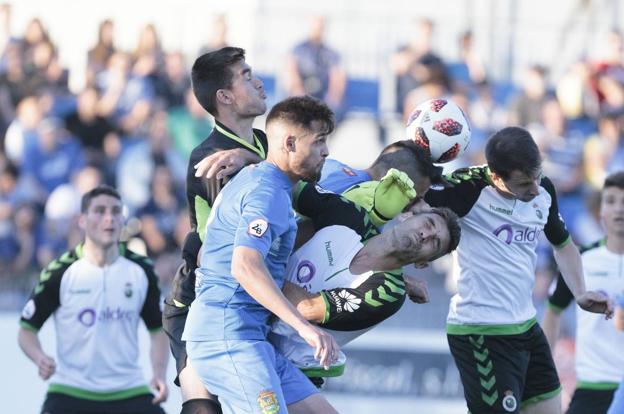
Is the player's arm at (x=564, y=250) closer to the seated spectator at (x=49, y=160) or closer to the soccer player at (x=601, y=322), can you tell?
the soccer player at (x=601, y=322)

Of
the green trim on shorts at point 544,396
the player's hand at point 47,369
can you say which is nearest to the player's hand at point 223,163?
the green trim on shorts at point 544,396

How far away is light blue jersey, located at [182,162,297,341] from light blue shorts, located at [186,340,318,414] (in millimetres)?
55

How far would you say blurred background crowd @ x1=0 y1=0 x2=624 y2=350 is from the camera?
14867 millimetres

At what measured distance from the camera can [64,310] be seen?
1033cm

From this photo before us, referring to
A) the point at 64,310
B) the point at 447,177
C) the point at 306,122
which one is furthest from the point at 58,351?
the point at 306,122

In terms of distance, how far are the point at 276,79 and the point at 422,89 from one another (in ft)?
6.32

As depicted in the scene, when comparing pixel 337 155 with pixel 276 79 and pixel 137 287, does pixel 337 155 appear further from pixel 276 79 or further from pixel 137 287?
pixel 137 287

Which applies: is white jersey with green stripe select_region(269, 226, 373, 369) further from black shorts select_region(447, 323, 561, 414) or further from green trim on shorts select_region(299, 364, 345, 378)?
black shorts select_region(447, 323, 561, 414)

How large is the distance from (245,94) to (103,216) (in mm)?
3044

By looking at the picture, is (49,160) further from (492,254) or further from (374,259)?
(374,259)

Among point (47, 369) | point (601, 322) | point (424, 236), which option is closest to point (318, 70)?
point (601, 322)

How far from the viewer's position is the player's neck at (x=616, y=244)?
10383 mm

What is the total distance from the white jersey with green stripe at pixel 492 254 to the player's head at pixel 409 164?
90 cm

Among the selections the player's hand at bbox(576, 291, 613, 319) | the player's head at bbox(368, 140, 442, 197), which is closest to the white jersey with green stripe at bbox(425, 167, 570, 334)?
Result: the player's hand at bbox(576, 291, 613, 319)
